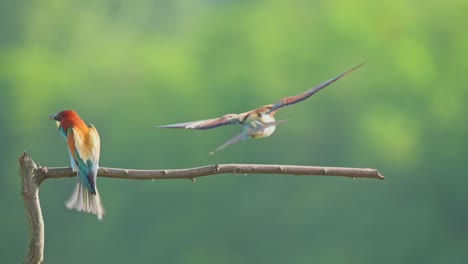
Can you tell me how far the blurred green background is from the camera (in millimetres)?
6156

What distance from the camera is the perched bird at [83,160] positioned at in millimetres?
1614

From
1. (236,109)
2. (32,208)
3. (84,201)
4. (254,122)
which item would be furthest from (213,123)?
(236,109)

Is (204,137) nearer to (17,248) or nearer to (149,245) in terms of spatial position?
(149,245)

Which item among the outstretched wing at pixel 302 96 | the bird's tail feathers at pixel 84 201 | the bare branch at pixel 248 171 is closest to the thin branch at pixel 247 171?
the bare branch at pixel 248 171

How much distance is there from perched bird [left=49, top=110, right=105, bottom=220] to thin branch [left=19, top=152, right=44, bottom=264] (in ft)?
0.55

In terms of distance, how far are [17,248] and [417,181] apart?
3099 mm

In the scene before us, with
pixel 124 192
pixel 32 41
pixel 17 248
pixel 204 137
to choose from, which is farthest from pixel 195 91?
pixel 17 248

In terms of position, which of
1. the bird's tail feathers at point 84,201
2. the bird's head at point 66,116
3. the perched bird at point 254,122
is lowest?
the bird's tail feathers at point 84,201

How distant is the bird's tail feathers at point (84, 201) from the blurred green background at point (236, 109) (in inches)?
165

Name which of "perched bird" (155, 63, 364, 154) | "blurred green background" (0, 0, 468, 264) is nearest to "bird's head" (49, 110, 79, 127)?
"perched bird" (155, 63, 364, 154)

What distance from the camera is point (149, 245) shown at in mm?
6273

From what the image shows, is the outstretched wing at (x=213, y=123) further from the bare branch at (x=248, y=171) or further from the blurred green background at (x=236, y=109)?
the blurred green background at (x=236, y=109)

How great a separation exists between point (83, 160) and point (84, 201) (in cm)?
12

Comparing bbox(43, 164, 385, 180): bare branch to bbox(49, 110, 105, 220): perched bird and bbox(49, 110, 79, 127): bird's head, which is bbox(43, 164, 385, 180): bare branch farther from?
bbox(49, 110, 79, 127): bird's head
